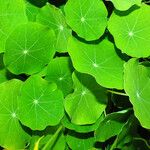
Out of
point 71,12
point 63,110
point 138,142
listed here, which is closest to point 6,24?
point 71,12

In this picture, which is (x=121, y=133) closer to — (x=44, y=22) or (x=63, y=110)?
(x=63, y=110)

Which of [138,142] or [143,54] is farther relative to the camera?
[138,142]

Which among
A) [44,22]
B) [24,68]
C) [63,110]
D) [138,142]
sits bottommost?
[138,142]

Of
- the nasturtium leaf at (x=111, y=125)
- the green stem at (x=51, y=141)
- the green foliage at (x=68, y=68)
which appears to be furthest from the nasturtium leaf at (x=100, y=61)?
the green stem at (x=51, y=141)

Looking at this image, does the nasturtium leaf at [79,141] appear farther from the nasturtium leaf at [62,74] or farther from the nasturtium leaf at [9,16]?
the nasturtium leaf at [9,16]

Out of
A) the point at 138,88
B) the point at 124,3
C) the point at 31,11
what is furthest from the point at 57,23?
the point at 138,88

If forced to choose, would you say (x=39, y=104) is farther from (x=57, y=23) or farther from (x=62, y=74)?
(x=57, y=23)
